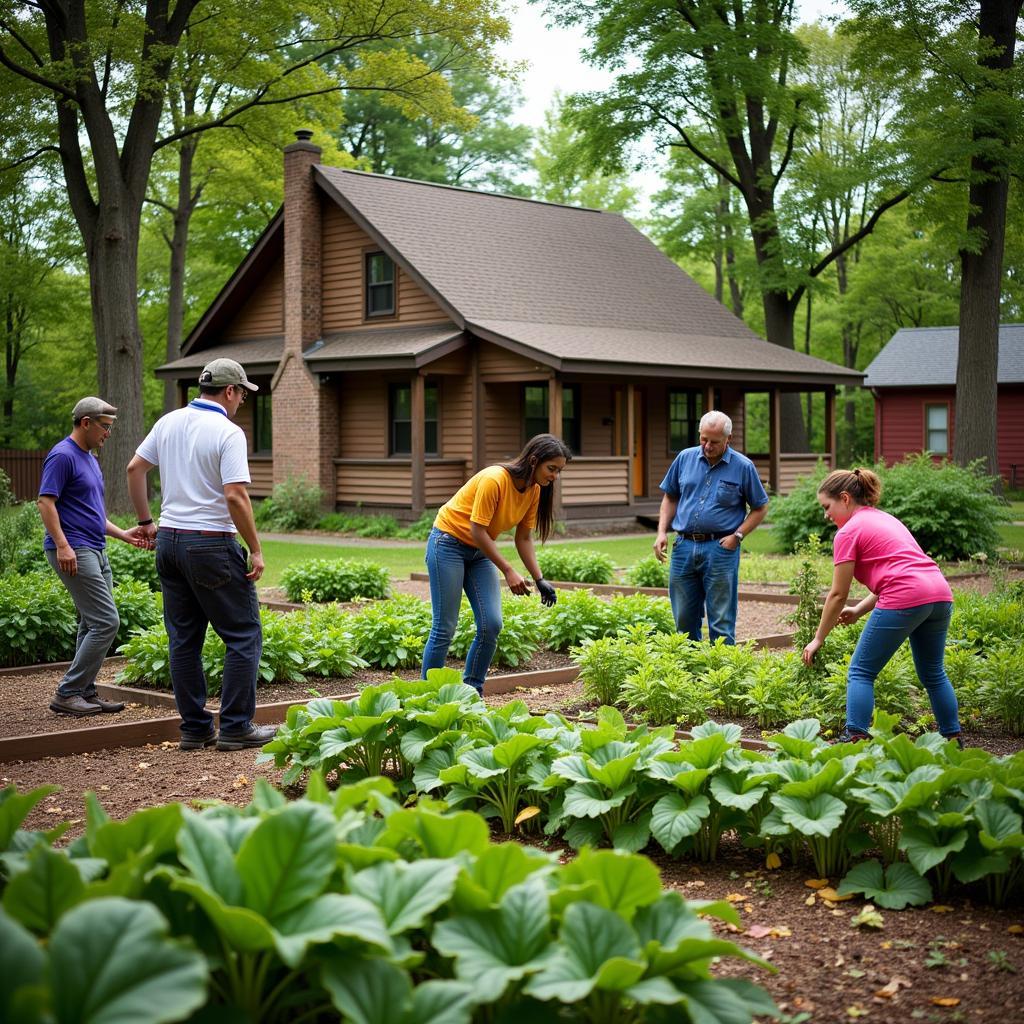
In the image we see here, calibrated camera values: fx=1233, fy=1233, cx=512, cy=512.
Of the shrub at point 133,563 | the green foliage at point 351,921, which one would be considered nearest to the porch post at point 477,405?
the shrub at point 133,563

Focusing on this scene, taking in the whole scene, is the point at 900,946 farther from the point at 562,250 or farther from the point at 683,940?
the point at 562,250

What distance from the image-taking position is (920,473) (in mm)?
18656

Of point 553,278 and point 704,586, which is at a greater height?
point 553,278

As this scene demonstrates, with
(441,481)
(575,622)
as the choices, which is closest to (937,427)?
(441,481)

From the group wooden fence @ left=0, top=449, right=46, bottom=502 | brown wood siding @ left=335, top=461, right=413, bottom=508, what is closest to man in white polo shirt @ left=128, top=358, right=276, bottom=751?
brown wood siding @ left=335, top=461, right=413, bottom=508

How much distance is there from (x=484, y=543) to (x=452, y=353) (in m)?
17.9

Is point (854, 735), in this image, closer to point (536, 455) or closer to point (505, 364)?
point (536, 455)

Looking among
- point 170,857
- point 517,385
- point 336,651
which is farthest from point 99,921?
point 517,385

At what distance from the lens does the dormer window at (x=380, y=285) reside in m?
26.2

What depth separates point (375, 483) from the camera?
25.5m

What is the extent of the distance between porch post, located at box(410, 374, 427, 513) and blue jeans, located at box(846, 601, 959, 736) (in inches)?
719

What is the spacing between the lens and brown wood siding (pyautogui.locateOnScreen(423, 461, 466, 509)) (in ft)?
81.4

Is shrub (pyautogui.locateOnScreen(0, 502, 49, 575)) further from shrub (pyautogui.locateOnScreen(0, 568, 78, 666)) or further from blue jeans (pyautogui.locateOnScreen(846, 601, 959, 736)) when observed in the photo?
blue jeans (pyautogui.locateOnScreen(846, 601, 959, 736))

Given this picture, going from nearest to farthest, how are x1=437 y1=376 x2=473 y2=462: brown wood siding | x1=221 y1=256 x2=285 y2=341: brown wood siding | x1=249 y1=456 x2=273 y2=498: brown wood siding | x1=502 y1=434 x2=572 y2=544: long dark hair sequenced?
1. x1=502 y1=434 x2=572 y2=544: long dark hair
2. x1=437 y1=376 x2=473 y2=462: brown wood siding
3. x1=249 y1=456 x2=273 y2=498: brown wood siding
4. x1=221 y1=256 x2=285 y2=341: brown wood siding
